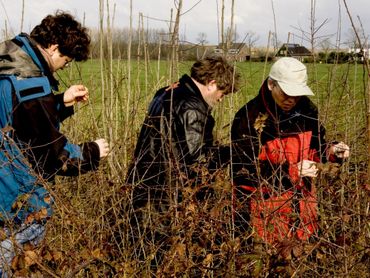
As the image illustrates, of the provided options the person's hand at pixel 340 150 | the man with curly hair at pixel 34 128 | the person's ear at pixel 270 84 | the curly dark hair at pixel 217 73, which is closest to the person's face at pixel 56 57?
the man with curly hair at pixel 34 128

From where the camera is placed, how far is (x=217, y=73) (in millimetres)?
2654

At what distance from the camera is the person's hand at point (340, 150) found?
2404 mm

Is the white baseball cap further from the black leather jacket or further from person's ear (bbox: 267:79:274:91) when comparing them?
the black leather jacket

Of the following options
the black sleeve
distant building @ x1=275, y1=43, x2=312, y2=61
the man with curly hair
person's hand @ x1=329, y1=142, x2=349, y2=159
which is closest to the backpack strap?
the man with curly hair

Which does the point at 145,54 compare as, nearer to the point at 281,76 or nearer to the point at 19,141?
the point at 281,76

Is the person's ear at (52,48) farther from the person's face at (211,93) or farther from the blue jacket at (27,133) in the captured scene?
the person's face at (211,93)

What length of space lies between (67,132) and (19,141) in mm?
1956

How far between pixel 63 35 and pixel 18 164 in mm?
626

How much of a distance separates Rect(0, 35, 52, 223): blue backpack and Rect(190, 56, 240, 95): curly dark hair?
806 mm

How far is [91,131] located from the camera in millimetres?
3959

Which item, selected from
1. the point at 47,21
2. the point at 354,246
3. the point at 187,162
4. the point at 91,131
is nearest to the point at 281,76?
the point at 187,162

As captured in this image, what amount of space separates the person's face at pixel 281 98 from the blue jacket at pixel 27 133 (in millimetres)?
978

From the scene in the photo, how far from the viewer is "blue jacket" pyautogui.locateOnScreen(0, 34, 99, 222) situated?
2.18 m

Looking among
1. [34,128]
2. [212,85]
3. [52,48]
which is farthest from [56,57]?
[212,85]
